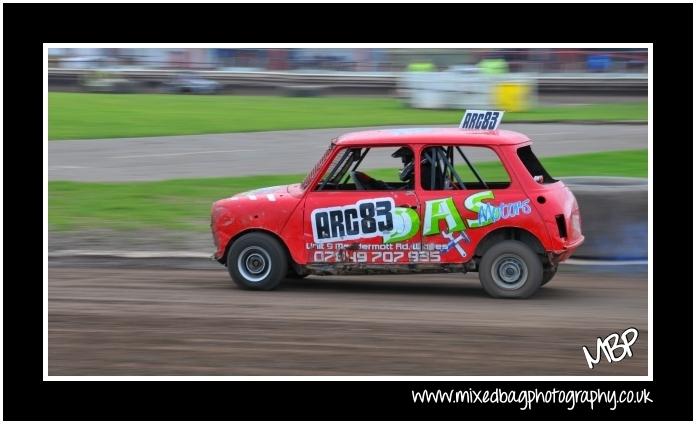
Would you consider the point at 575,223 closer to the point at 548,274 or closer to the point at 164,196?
the point at 548,274

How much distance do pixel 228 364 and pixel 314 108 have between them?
20851 millimetres

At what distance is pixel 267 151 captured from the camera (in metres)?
21.1

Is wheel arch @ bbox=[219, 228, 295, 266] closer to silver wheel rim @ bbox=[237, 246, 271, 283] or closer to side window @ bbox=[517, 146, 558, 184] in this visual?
silver wheel rim @ bbox=[237, 246, 271, 283]

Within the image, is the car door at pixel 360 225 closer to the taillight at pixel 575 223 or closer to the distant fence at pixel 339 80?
the taillight at pixel 575 223

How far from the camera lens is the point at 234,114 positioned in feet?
89.5

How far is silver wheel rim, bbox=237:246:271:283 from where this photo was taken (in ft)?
33.3

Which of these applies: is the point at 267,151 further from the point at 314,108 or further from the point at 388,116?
the point at 314,108

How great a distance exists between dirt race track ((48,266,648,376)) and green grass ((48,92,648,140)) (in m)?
13.5

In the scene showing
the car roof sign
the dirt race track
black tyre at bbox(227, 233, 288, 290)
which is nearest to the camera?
the dirt race track

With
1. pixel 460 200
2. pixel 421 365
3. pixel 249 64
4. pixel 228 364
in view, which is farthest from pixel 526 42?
pixel 249 64

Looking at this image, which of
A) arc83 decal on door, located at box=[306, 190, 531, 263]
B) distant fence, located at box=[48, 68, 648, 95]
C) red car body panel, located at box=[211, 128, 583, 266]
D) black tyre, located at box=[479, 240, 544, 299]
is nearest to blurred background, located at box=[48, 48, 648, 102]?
distant fence, located at box=[48, 68, 648, 95]

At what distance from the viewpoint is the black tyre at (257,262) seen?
10.1m

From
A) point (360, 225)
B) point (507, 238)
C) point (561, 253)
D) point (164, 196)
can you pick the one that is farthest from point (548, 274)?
point (164, 196)

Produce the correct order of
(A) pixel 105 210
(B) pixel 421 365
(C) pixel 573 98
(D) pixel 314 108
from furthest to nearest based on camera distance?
(C) pixel 573 98 → (D) pixel 314 108 → (A) pixel 105 210 → (B) pixel 421 365
